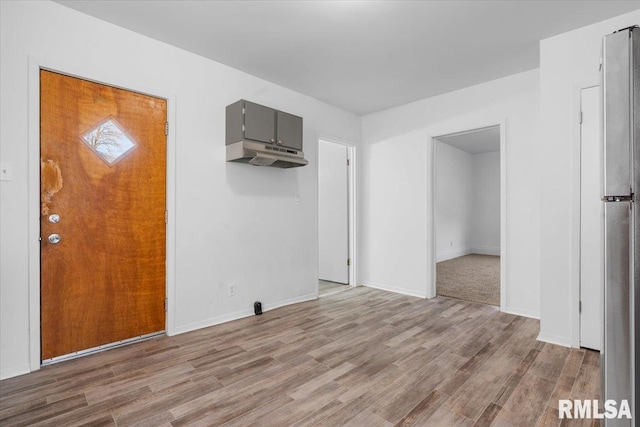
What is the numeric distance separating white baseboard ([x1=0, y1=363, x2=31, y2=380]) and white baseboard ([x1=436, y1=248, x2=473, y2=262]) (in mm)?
6827

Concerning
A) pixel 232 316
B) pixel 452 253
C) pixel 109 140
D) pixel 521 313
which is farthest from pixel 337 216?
pixel 452 253

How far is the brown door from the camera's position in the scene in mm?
2402

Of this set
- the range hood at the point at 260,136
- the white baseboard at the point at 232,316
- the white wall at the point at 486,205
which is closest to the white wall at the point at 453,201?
the white wall at the point at 486,205

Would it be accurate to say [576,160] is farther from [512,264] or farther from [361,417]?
[361,417]

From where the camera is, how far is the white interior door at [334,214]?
5.09 m

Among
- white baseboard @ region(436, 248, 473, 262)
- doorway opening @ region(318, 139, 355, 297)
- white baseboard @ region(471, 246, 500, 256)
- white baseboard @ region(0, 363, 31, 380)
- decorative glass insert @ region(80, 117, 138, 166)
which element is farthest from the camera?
white baseboard @ region(471, 246, 500, 256)

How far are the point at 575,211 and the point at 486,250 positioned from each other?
6.06 metres

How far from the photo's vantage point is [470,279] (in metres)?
5.39

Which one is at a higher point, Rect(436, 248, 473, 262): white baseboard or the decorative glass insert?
the decorative glass insert

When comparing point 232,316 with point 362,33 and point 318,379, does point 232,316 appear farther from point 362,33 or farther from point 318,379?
point 362,33

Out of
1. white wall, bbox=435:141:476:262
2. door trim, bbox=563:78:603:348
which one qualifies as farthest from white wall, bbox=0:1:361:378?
white wall, bbox=435:141:476:262

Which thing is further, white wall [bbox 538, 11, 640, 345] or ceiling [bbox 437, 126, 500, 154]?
ceiling [bbox 437, 126, 500, 154]

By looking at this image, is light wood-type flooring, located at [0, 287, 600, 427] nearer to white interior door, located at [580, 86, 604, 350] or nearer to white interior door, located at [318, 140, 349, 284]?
white interior door, located at [580, 86, 604, 350]

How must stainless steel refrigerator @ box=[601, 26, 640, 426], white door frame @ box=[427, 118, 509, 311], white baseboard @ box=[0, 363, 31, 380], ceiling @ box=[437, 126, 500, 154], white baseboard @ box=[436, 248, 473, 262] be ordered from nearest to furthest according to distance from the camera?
stainless steel refrigerator @ box=[601, 26, 640, 426] < white baseboard @ box=[0, 363, 31, 380] < white door frame @ box=[427, 118, 509, 311] < ceiling @ box=[437, 126, 500, 154] < white baseboard @ box=[436, 248, 473, 262]
